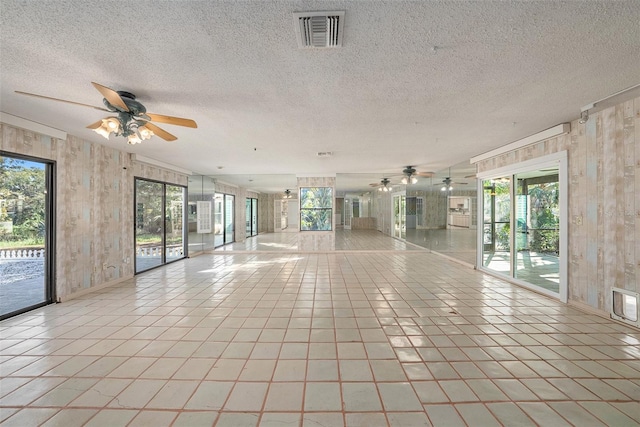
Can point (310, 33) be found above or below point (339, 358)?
above

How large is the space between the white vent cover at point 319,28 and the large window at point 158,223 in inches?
221

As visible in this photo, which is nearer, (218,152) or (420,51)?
(420,51)

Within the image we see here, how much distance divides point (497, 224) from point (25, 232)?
27.7ft

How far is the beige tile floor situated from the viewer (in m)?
1.73

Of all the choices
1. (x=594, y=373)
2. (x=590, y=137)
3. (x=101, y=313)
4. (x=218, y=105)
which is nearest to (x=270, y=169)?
(x=218, y=105)

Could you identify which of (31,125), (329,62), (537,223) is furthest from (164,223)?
(537,223)

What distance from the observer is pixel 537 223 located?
498cm

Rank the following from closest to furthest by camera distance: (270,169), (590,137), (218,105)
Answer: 1. (218,105)
2. (590,137)
3. (270,169)

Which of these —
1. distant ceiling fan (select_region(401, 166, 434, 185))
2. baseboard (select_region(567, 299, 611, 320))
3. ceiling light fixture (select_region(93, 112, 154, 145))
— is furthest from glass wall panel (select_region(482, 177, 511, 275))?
ceiling light fixture (select_region(93, 112, 154, 145))

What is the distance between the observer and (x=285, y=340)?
2.69 metres

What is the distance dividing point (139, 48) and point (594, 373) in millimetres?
4626

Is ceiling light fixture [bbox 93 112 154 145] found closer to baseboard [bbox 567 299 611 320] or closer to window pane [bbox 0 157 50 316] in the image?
window pane [bbox 0 157 50 316]

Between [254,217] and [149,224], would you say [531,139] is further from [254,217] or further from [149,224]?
[254,217]

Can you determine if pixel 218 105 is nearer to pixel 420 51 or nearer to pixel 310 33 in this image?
pixel 310 33
